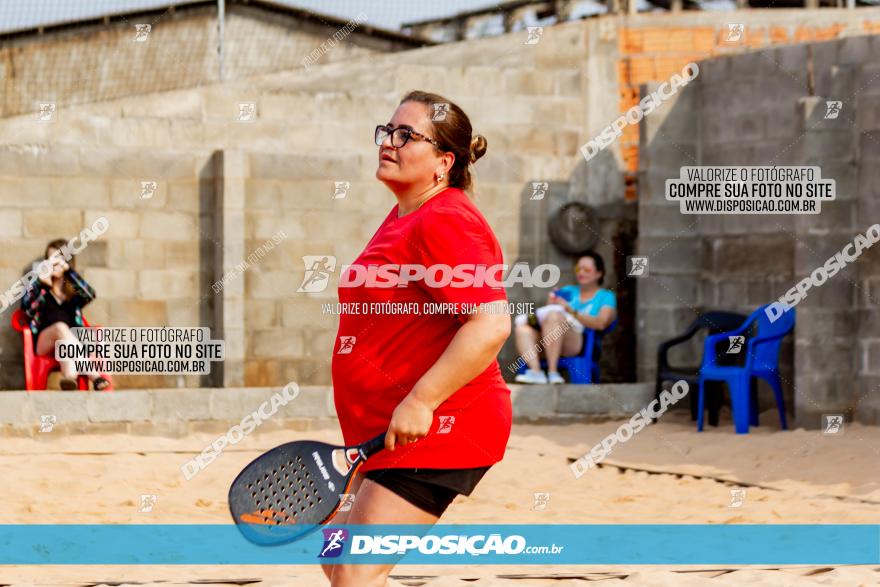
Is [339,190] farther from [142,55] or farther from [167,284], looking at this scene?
[142,55]

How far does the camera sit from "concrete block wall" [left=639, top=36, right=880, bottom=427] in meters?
10.1

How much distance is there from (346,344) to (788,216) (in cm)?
773

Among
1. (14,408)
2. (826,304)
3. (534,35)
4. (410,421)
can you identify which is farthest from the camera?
(534,35)

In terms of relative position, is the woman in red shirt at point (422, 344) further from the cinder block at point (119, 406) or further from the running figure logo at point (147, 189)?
the running figure logo at point (147, 189)

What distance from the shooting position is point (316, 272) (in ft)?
37.1

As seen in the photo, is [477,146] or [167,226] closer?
[477,146]

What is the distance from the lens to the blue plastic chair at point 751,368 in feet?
33.4

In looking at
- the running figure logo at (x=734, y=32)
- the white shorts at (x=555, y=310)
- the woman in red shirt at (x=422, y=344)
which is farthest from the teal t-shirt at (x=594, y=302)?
the woman in red shirt at (x=422, y=344)

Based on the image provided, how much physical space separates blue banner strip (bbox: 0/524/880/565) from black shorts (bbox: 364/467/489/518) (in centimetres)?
220

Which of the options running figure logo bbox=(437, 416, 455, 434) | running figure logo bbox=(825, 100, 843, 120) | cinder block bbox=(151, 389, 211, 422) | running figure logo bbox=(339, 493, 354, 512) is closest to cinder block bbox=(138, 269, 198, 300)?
cinder block bbox=(151, 389, 211, 422)

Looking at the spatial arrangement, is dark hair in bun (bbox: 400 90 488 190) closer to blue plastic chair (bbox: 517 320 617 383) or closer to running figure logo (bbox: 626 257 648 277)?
blue plastic chair (bbox: 517 320 617 383)

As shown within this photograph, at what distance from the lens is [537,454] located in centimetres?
955

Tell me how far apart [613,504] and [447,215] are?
488cm

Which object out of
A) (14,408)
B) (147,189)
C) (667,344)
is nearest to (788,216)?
(667,344)
